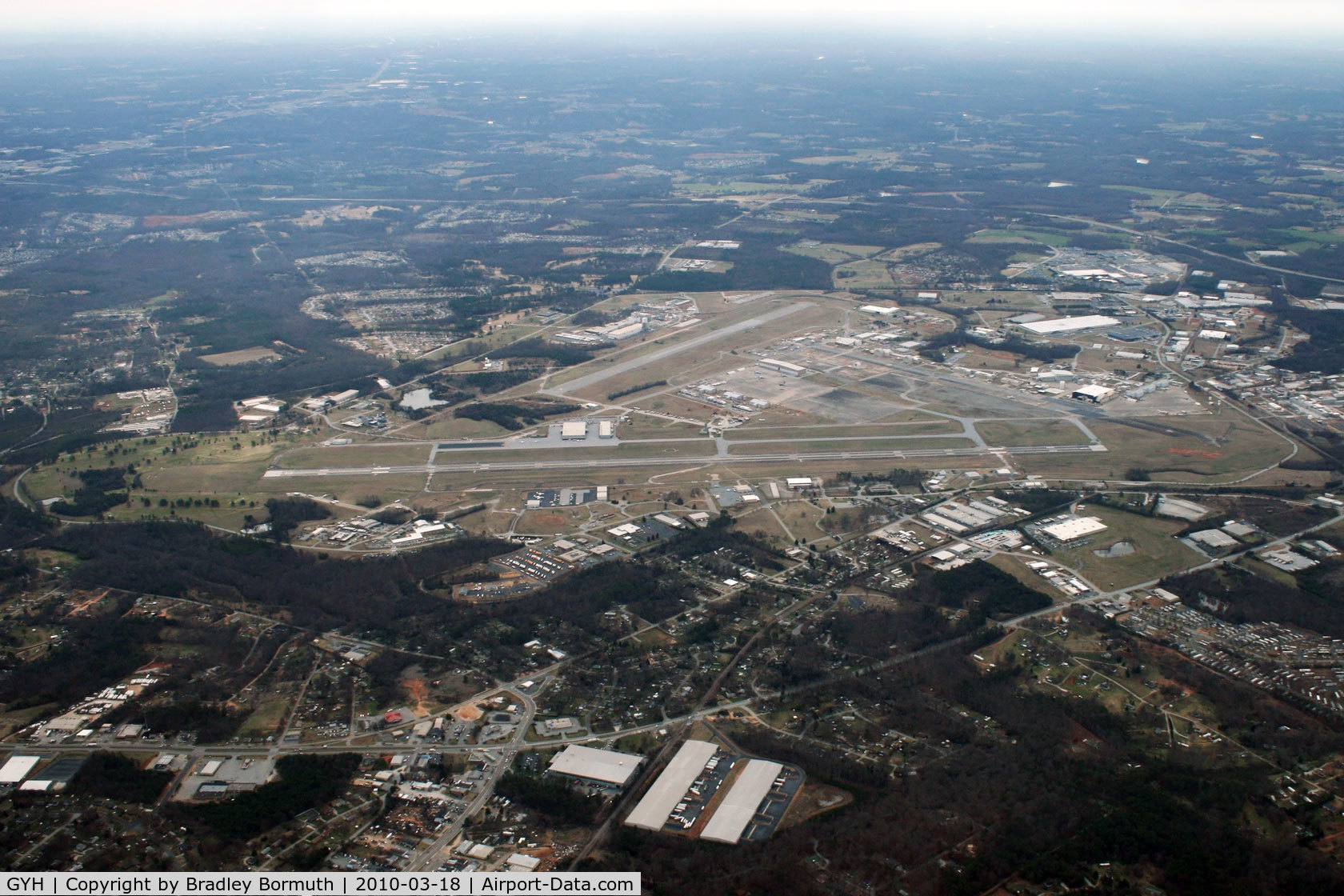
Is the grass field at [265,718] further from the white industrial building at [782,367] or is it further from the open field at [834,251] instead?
the open field at [834,251]

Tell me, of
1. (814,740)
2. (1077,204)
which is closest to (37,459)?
(814,740)

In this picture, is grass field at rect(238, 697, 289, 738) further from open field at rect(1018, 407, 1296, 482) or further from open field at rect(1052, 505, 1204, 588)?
open field at rect(1018, 407, 1296, 482)

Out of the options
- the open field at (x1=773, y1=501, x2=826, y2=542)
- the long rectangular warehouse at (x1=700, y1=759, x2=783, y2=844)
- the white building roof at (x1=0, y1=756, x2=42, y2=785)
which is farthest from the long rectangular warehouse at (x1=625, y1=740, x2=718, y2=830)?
the white building roof at (x1=0, y1=756, x2=42, y2=785)

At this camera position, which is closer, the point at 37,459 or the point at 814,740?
the point at 814,740

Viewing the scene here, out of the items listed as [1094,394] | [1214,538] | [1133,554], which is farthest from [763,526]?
[1094,394]

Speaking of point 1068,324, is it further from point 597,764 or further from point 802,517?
point 597,764

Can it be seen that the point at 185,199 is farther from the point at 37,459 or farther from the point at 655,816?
the point at 655,816
